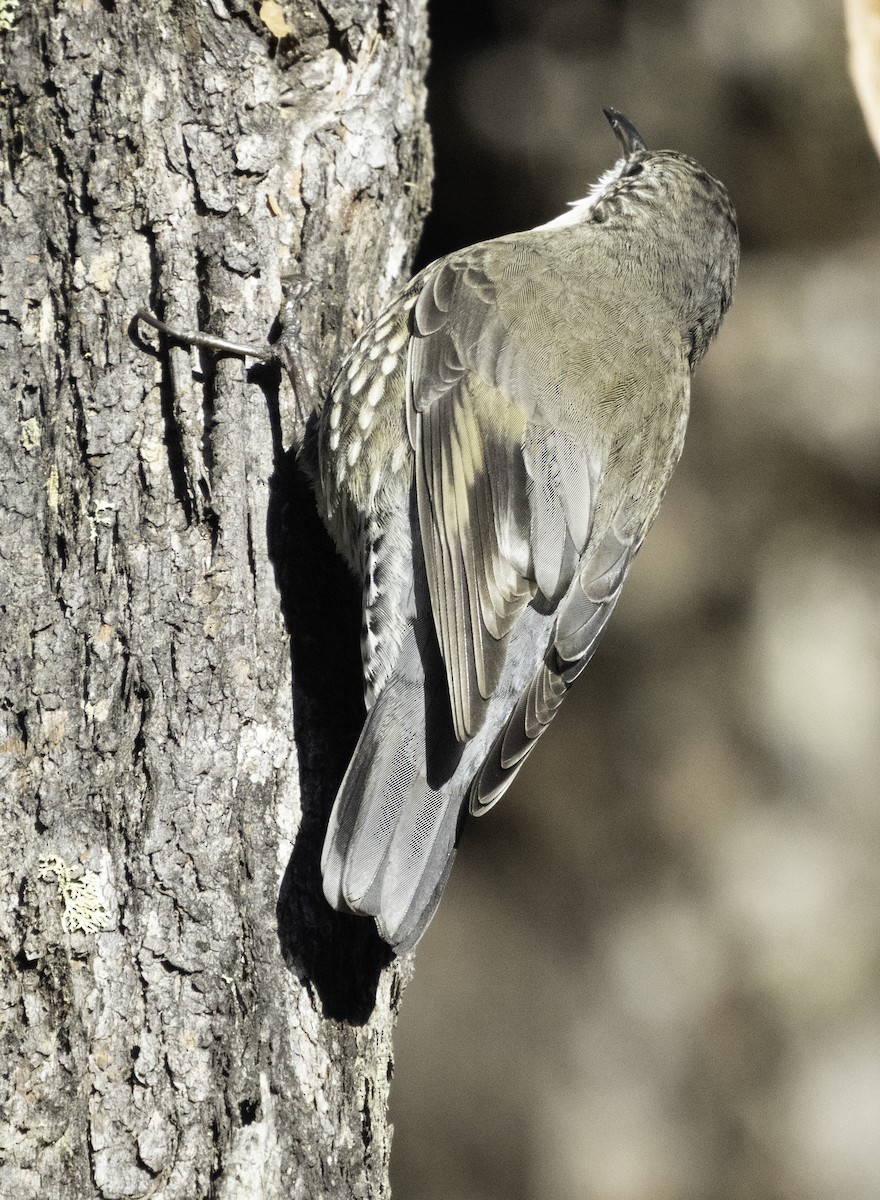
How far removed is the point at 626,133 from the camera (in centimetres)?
322

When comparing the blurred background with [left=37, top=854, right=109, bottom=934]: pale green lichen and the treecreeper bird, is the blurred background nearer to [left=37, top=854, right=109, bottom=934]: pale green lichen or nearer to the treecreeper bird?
the treecreeper bird

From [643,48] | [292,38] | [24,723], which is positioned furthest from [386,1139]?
[643,48]

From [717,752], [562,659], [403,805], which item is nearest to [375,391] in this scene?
[562,659]

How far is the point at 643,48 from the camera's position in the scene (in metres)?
3.70

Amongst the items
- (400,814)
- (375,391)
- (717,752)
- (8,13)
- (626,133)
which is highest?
(626,133)

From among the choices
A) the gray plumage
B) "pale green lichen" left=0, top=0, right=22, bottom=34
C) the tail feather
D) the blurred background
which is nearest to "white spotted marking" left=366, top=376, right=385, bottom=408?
the gray plumage

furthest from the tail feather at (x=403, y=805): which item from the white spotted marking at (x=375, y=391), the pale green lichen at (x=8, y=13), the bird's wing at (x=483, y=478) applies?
the pale green lichen at (x=8, y=13)

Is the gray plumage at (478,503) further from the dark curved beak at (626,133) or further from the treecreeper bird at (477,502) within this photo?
the dark curved beak at (626,133)

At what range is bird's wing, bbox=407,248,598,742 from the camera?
7.57 feet

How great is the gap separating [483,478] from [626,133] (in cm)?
132

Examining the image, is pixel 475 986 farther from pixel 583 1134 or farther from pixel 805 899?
pixel 805 899

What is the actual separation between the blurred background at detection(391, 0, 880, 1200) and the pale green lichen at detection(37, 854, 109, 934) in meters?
1.97

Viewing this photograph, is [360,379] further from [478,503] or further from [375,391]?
[478,503]

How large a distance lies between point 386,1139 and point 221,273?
165 centimetres
